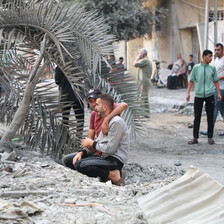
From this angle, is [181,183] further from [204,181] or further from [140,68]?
[140,68]

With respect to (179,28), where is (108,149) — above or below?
below

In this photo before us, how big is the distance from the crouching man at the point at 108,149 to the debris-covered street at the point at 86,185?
10.2 inches

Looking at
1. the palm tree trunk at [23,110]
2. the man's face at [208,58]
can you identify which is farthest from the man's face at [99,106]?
the man's face at [208,58]

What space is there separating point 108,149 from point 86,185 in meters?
0.73

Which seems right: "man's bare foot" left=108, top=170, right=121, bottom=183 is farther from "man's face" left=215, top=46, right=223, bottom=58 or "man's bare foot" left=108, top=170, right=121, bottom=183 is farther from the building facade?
the building facade

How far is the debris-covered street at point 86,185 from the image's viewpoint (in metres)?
3.28

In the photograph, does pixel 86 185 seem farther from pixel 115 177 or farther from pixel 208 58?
pixel 208 58

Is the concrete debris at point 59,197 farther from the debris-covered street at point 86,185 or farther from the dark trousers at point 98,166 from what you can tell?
the dark trousers at point 98,166

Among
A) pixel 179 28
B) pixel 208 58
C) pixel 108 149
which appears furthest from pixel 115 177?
pixel 179 28

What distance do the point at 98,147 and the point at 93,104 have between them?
561 millimetres

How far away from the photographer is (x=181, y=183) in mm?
3436

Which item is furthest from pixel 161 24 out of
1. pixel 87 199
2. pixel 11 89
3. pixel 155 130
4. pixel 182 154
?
pixel 87 199

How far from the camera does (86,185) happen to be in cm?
429

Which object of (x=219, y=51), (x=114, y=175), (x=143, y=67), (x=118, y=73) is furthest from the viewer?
(x=143, y=67)
